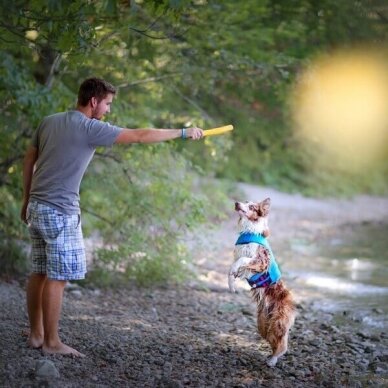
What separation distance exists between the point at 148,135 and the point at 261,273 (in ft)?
5.06

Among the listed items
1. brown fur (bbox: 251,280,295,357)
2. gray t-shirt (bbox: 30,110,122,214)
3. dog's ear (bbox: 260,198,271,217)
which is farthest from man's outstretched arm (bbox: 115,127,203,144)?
brown fur (bbox: 251,280,295,357)

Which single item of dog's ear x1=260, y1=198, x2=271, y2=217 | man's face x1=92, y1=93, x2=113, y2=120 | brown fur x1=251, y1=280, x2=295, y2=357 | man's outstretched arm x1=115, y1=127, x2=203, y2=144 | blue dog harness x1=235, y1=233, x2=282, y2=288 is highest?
man's face x1=92, y1=93, x2=113, y2=120

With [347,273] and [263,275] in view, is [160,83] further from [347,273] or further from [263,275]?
[263,275]

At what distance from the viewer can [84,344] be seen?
5852 mm

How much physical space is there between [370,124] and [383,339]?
17.4 meters

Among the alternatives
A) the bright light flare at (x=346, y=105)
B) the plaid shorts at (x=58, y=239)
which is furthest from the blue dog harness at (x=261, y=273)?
the bright light flare at (x=346, y=105)

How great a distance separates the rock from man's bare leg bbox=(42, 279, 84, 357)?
16.5 inches

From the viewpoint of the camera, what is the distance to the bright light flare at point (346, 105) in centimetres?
1144

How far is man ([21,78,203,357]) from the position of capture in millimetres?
5027

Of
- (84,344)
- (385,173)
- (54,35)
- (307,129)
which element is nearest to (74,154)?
(54,35)

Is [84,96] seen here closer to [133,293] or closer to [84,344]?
[84,344]

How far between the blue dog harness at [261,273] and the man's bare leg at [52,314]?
1512mm

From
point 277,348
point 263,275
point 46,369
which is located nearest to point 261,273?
point 263,275

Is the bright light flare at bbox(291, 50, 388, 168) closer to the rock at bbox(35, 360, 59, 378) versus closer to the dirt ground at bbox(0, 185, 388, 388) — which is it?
the dirt ground at bbox(0, 185, 388, 388)
